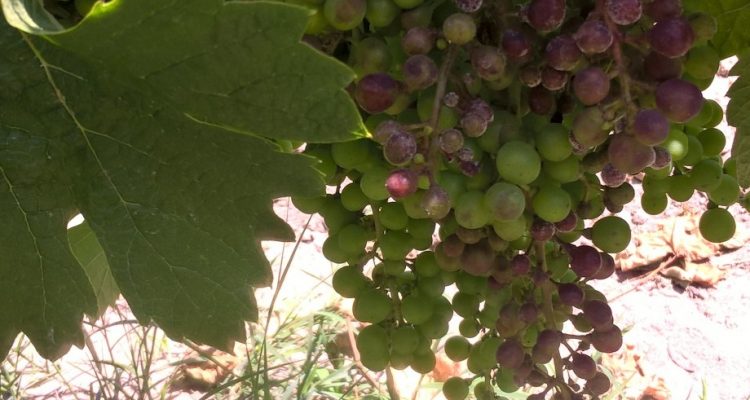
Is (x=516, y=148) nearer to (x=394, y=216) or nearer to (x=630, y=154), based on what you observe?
(x=630, y=154)

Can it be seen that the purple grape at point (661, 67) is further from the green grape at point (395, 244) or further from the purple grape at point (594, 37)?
the green grape at point (395, 244)

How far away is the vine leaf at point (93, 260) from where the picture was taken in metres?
1.00

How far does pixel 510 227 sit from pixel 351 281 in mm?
278

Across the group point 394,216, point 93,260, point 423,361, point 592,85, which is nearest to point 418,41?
point 592,85

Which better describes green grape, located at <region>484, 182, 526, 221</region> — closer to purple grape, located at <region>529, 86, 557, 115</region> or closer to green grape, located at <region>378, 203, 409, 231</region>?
purple grape, located at <region>529, 86, 557, 115</region>

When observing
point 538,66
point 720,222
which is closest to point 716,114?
point 720,222

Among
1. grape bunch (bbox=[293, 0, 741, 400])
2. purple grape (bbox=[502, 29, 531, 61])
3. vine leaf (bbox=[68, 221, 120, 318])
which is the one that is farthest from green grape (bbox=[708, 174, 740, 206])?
vine leaf (bbox=[68, 221, 120, 318])

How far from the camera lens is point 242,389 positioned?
1973 mm

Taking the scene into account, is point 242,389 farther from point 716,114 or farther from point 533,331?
point 716,114

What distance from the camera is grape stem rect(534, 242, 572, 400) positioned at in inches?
28.4

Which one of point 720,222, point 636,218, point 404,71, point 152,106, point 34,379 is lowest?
point 636,218

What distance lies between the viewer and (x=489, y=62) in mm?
557

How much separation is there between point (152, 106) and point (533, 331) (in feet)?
1.44

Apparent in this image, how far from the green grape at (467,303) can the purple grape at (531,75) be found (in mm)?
347
